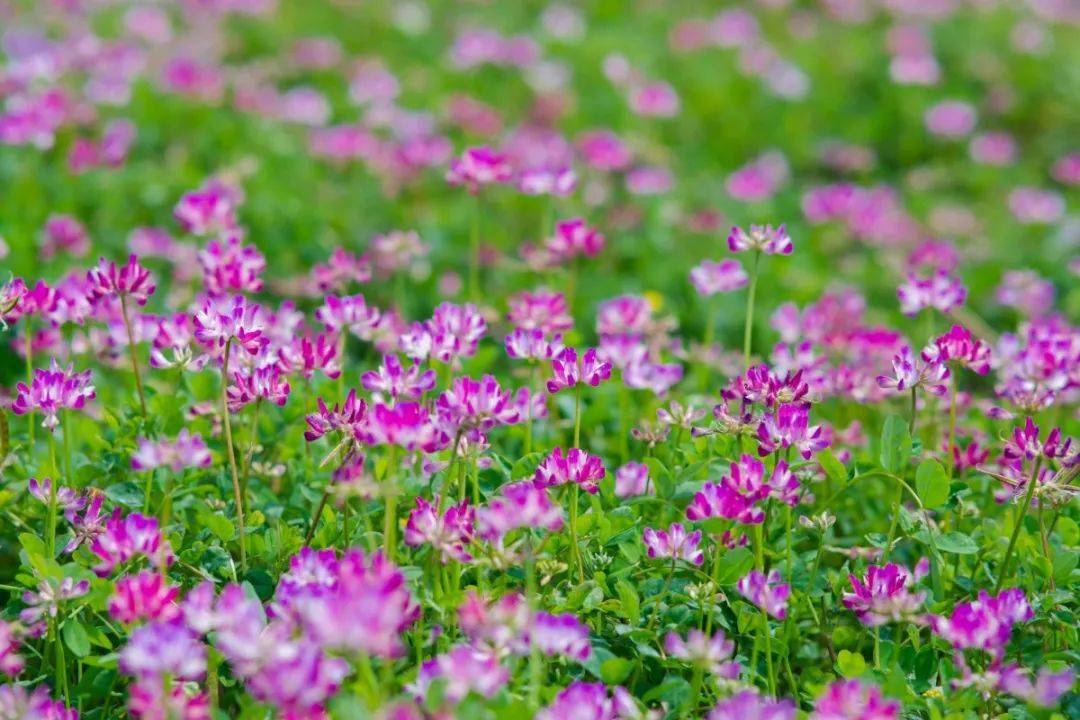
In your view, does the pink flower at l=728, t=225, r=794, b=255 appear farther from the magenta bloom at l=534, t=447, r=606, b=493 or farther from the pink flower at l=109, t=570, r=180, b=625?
the pink flower at l=109, t=570, r=180, b=625

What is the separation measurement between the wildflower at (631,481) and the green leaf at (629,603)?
376mm

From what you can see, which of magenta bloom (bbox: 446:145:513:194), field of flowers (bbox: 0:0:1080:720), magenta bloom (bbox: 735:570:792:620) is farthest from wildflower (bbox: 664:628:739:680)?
magenta bloom (bbox: 446:145:513:194)

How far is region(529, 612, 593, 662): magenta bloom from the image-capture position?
76.6 inches

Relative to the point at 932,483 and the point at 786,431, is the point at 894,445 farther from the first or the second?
the point at 786,431

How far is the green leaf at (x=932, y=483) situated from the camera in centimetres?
238

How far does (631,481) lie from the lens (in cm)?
263

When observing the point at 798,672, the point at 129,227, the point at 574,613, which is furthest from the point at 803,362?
the point at 129,227

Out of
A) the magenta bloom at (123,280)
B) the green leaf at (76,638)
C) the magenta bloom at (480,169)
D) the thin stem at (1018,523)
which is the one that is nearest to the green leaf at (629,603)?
the thin stem at (1018,523)

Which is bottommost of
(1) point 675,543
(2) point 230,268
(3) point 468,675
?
(1) point 675,543

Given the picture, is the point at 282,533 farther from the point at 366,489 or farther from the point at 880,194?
the point at 880,194

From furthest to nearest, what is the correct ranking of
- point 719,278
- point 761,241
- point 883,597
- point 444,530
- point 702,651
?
point 719,278, point 761,241, point 883,597, point 444,530, point 702,651

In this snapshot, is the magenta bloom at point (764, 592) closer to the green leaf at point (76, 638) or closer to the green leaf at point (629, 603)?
the green leaf at point (629, 603)

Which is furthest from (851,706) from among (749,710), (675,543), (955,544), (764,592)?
(955,544)

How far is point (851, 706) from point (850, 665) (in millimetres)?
349
